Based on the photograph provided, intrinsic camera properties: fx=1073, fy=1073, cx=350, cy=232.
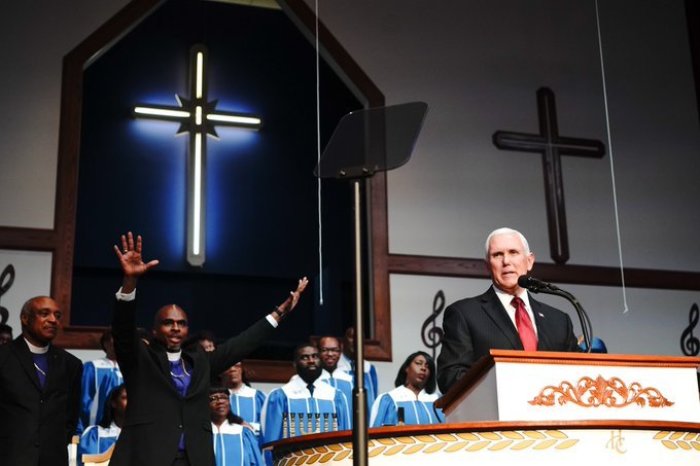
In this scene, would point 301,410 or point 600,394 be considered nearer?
point 600,394

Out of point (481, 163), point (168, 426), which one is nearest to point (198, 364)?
point (168, 426)

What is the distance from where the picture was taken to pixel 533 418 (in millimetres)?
2824

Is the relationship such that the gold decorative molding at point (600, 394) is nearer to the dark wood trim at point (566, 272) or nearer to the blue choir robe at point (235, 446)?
the blue choir robe at point (235, 446)

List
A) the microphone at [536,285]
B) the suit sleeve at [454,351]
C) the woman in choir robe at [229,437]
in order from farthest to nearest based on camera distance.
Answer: the woman in choir robe at [229,437] < the suit sleeve at [454,351] < the microphone at [536,285]

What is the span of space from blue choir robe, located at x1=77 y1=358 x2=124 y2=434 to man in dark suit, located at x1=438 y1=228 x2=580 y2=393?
3.56 meters

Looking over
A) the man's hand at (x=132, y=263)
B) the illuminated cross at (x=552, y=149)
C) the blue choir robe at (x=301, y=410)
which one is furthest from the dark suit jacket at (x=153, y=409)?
the illuminated cross at (x=552, y=149)

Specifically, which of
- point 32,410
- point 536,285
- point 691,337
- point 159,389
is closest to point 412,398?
point 32,410

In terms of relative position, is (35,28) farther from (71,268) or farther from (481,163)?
(481,163)

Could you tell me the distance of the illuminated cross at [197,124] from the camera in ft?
27.1

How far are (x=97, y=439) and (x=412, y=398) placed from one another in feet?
6.84

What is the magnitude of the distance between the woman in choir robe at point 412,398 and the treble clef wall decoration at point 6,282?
264cm

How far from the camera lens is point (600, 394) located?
2.89 m

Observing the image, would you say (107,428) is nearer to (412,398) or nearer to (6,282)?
(6,282)

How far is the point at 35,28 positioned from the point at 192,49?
1263 mm
